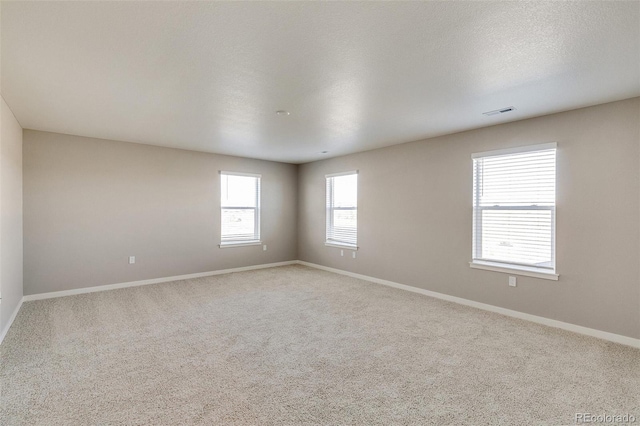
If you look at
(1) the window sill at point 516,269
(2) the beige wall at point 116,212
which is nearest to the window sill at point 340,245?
(2) the beige wall at point 116,212

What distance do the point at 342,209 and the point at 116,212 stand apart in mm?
4057

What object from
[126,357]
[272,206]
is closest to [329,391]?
[126,357]

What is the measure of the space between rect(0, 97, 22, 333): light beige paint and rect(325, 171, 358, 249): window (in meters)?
4.89

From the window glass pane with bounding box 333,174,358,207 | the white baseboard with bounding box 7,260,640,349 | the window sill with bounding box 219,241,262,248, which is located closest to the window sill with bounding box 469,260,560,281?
the white baseboard with bounding box 7,260,640,349

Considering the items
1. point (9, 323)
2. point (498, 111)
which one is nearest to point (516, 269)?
point (498, 111)

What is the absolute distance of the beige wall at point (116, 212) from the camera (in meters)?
4.51

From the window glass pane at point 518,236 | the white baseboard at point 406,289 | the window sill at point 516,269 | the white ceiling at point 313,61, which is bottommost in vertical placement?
the white baseboard at point 406,289

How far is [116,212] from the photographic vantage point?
512 cm

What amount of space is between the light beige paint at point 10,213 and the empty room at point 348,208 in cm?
6

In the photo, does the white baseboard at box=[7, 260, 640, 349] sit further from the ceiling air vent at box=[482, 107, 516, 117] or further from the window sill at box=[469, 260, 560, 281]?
the ceiling air vent at box=[482, 107, 516, 117]

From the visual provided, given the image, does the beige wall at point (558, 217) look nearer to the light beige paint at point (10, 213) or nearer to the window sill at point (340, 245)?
the window sill at point (340, 245)

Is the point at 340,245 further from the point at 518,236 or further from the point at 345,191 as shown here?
the point at 518,236

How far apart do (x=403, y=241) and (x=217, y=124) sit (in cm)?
340

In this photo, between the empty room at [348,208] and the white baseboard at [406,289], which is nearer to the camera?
the empty room at [348,208]
